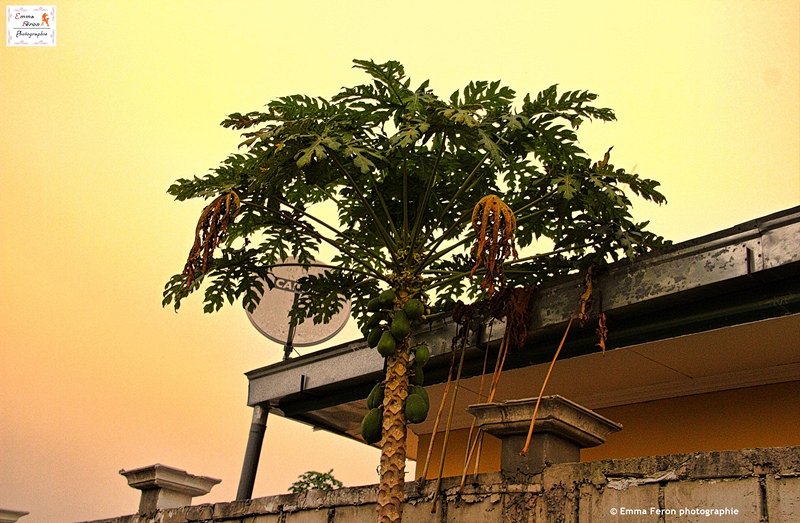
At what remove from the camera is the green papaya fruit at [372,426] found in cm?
671

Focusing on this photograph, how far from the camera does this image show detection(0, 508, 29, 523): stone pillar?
14578 mm

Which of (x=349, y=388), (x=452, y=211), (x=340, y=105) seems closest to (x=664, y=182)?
(x=349, y=388)

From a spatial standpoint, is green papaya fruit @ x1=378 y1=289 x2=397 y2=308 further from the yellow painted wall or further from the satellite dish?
the satellite dish

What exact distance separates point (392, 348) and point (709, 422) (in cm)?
380

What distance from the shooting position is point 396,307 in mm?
6996

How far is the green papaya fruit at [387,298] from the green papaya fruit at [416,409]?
74cm

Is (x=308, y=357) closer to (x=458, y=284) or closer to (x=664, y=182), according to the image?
(x=458, y=284)

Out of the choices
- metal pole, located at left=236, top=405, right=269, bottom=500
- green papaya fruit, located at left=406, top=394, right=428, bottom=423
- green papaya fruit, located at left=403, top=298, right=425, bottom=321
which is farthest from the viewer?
metal pole, located at left=236, top=405, right=269, bottom=500

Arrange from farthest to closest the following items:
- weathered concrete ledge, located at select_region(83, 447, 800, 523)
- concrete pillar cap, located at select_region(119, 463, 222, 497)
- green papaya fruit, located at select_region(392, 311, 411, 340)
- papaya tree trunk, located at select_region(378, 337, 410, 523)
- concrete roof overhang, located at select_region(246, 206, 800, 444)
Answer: concrete pillar cap, located at select_region(119, 463, 222, 497), concrete roof overhang, located at select_region(246, 206, 800, 444), green papaya fruit, located at select_region(392, 311, 411, 340), papaya tree trunk, located at select_region(378, 337, 410, 523), weathered concrete ledge, located at select_region(83, 447, 800, 523)

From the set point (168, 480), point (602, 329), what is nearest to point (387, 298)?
point (602, 329)

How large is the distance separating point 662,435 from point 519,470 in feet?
10.7

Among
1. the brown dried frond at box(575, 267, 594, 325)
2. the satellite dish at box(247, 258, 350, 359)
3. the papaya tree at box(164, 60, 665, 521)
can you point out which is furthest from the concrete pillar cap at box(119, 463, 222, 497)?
the brown dried frond at box(575, 267, 594, 325)

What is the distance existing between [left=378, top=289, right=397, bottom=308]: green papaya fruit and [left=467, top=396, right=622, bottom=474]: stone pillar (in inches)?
40.0

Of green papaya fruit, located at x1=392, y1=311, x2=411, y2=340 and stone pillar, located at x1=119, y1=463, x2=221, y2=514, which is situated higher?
green papaya fruit, located at x1=392, y1=311, x2=411, y2=340
